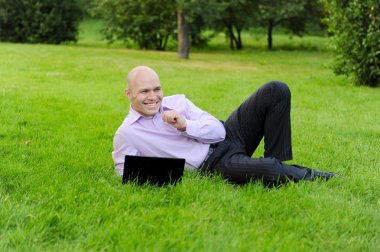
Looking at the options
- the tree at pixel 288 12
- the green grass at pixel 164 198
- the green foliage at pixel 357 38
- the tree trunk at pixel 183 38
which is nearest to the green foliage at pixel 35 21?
the tree trunk at pixel 183 38

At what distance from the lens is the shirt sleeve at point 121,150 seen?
13.5 ft

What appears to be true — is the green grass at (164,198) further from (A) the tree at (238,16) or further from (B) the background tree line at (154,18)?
(A) the tree at (238,16)

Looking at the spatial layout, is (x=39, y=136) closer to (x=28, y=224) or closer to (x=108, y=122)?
(x=108, y=122)

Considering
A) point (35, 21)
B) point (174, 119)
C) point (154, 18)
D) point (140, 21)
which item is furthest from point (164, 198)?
point (35, 21)

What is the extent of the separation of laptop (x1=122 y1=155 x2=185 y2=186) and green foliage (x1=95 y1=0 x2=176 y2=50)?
1717cm

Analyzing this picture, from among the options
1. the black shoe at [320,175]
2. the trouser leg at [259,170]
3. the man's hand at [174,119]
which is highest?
the man's hand at [174,119]

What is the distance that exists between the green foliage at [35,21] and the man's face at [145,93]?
2401cm

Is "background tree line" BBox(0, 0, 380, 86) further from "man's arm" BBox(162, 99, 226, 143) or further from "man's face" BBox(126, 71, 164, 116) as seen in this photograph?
"man's face" BBox(126, 71, 164, 116)

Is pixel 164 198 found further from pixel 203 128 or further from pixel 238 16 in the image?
pixel 238 16

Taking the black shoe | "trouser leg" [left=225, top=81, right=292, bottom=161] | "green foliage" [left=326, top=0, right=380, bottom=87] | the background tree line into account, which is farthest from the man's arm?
the background tree line

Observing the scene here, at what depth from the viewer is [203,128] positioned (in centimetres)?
413

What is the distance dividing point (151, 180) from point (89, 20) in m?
42.8

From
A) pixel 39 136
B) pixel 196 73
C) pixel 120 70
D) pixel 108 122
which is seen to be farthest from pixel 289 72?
pixel 39 136

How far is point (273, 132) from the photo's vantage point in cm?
421
